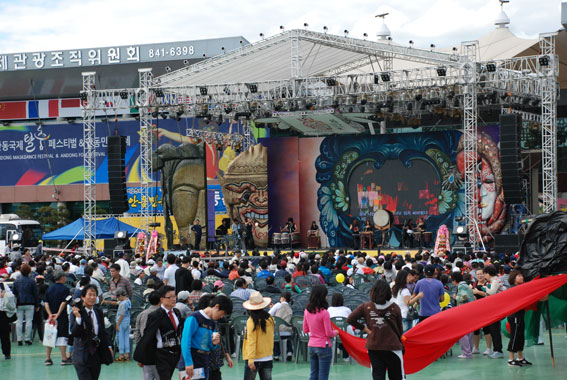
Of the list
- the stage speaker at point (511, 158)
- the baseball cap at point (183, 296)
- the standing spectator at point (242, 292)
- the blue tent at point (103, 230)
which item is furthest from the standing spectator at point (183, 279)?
the blue tent at point (103, 230)

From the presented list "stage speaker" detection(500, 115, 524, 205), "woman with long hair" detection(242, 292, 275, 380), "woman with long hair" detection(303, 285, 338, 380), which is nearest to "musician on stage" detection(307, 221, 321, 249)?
"stage speaker" detection(500, 115, 524, 205)

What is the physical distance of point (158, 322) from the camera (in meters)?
7.29

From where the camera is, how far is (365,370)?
1105cm

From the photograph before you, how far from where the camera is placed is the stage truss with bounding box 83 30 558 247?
24.3 metres

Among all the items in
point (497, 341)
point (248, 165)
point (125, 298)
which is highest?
point (248, 165)

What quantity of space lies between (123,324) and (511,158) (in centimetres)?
1506

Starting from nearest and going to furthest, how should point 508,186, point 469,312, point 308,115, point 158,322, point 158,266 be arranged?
1. point 158,322
2. point 469,312
3. point 158,266
4. point 508,186
5. point 308,115

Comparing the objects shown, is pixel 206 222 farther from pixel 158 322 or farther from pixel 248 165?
pixel 158 322

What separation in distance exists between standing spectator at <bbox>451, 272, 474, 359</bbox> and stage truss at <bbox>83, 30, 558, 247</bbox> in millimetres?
12546

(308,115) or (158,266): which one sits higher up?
(308,115)

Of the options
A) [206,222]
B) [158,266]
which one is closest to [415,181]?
[206,222]

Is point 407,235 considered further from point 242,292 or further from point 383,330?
point 383,330

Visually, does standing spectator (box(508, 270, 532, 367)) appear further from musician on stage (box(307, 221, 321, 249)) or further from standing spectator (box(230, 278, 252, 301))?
musician on stage (box(307, 221, 321, 249))

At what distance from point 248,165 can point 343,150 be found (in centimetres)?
340
